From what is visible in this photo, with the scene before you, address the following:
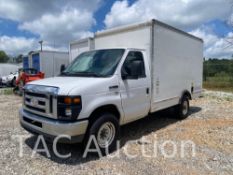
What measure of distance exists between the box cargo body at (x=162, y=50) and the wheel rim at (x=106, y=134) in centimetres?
151

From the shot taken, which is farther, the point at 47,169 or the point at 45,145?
the point at 45,145

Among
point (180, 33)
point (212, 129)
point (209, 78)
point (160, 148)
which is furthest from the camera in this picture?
point (209, 78)

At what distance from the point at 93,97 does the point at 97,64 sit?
1073 millimetres

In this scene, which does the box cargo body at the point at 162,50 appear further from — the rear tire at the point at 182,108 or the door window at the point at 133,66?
the door window at the point at 133,66

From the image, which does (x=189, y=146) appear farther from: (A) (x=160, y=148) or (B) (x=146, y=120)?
(B) (x=146, y=120)

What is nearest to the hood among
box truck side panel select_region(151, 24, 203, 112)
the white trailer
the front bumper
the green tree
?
the front bumper

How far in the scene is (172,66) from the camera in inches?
267

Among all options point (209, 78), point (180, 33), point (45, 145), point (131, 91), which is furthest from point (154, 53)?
point (209, 78)

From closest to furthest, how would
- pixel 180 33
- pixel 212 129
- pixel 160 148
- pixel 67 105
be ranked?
pixel 67 105 < pixel 160 148 < pixel 212 129 < pixel 180 33

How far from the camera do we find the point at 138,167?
13.6 ft

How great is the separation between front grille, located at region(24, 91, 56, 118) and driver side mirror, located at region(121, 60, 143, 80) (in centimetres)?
161

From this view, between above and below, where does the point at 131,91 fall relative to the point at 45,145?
above

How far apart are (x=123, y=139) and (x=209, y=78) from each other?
78.0 ft

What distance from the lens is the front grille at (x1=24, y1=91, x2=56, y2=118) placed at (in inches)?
162
